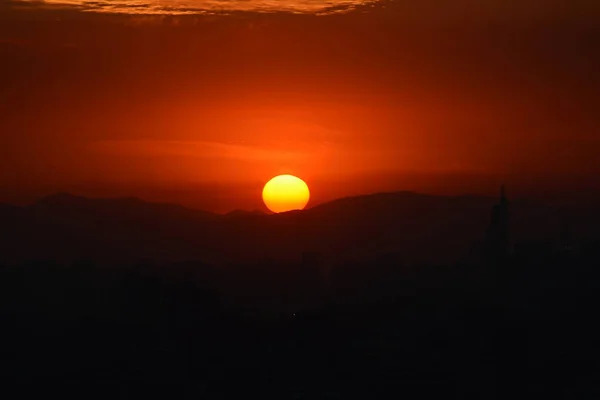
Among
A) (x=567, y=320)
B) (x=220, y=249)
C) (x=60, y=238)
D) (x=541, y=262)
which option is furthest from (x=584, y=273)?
(x=60, y=238)

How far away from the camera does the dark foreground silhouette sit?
43812 mm

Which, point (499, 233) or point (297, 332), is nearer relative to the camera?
point (297, 332)

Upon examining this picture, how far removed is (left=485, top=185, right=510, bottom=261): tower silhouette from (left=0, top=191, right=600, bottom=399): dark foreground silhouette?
11.1m

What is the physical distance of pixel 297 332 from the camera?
178 feet

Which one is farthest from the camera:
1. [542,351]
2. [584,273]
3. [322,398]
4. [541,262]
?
[541,262]

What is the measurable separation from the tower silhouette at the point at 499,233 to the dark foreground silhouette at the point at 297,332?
1110 cm

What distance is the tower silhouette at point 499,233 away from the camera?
103 metres

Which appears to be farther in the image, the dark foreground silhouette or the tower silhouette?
the tower silhouette

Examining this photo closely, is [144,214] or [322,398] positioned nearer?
[322,398]

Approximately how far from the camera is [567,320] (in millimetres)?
65062

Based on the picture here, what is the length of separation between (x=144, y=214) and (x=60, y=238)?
8854mm

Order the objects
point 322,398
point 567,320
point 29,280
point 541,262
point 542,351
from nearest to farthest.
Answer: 1. point 322,398
2. point 542,351
3. point 567,320
4. point 29,280
5. point 541,262

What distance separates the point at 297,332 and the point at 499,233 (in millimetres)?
56978

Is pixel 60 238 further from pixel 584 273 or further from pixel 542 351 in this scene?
pixel 542 351
